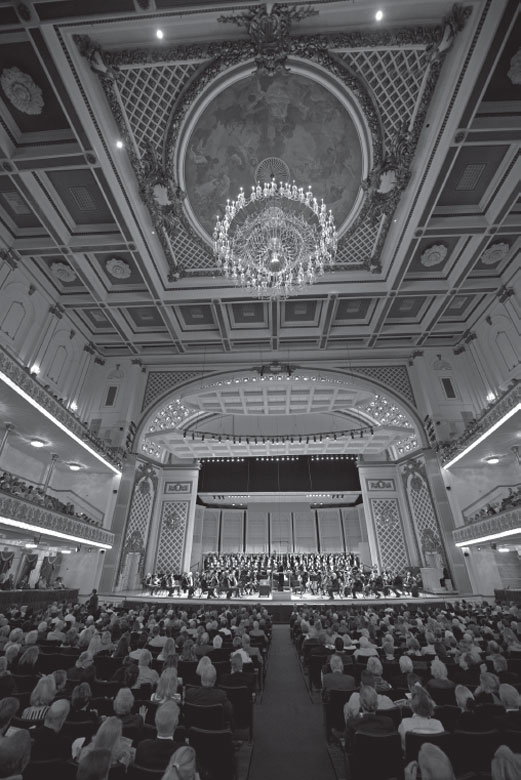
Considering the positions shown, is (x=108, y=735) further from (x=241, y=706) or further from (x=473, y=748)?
(x=473, y=748)

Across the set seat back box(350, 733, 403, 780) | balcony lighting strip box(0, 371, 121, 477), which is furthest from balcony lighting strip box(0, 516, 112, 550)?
seat back box(350, 733, 403, 780)

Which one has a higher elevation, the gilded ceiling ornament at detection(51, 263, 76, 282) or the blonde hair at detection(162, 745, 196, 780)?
the gilded ceiling ornament at detection(51, 263, 76, 282)

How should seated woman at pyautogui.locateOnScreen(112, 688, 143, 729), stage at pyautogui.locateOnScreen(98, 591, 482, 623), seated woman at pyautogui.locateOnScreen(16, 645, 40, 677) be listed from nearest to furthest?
seated woman at pyautogui.locateOnScreen(112, 688, 143, 729), seated woman at pyautogui.locateOnScreen(16, 645, 40, 677), stage at pyautogui.locateOnScreen(98, 591, 482, 623)

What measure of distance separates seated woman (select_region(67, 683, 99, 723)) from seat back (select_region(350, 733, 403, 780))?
2299 millimetres

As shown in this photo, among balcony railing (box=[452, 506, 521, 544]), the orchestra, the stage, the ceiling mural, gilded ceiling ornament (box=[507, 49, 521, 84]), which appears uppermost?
the ceiling mural

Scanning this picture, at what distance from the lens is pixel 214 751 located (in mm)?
3307

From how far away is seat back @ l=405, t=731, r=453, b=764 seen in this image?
10.1ft

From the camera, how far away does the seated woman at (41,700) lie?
140 inches

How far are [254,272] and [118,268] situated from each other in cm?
513

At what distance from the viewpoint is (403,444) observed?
2130 centimetres

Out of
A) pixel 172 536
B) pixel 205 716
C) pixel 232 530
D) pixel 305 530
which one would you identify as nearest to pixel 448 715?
pixel 205 716

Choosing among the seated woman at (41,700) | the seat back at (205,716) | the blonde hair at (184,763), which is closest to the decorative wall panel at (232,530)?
the seat back at (205,716)

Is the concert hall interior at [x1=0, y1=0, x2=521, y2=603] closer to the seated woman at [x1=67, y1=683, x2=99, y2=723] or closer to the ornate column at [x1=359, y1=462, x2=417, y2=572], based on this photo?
the ornate column at [x1=359, y1=462, x2=417, y2=572]

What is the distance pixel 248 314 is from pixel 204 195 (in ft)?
18.3
